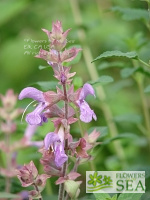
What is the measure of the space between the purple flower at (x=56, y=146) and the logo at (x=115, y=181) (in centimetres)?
26

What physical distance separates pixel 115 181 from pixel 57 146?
39 centimetres

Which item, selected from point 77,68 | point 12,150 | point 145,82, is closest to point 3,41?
point 77,68

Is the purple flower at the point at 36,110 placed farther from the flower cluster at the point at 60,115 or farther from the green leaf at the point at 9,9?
the green leaf at the point at 9,9

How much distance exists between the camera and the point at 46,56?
125 cm

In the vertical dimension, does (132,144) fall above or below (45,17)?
below

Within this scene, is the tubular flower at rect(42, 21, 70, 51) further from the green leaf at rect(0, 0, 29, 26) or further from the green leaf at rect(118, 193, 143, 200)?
the green leaf at rect(0, 0, 29, 26)

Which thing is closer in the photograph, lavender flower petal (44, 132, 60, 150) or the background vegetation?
lavender flower petal (44, 132, 60, 150)

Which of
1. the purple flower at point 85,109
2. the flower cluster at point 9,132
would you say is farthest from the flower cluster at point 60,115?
the flower cluster at point 9,132

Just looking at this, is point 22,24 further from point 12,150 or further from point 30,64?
point 12,150

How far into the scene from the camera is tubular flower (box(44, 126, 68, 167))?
1.16m

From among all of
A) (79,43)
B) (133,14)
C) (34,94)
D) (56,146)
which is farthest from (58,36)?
(79,43)

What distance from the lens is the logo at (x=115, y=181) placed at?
1.42m

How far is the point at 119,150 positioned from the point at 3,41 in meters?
1.73

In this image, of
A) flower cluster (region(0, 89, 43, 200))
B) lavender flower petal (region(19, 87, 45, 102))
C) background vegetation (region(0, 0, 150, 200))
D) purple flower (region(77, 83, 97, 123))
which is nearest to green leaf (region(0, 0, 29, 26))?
background vegetation (region(0, 0, 150, 200))
